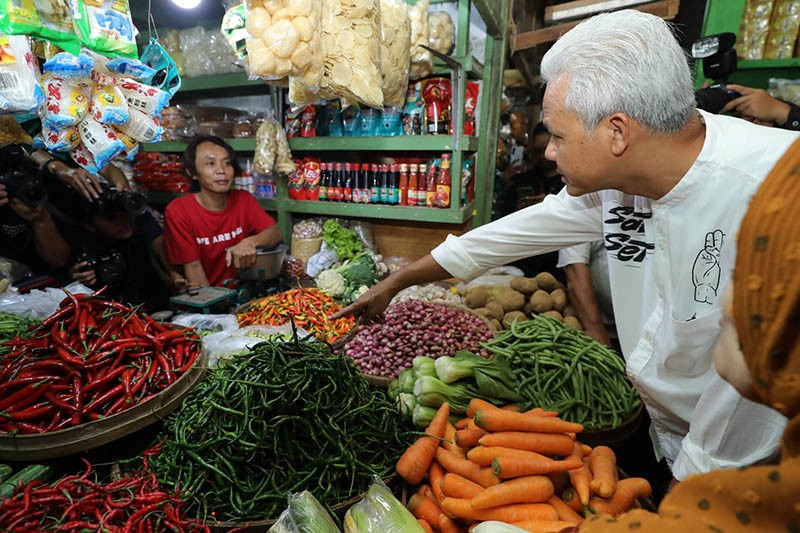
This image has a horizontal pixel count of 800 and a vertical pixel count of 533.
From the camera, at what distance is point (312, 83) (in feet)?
6.27

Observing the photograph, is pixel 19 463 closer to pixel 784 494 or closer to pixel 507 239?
pixel 507 239

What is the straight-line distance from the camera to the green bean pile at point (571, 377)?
6.36 ft

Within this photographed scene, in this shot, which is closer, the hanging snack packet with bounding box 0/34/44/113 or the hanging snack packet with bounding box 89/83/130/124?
the hanging snack packet with bounding box 0/34/44/113

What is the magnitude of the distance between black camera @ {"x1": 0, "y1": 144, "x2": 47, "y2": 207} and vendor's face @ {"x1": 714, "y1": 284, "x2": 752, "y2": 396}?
3147mm

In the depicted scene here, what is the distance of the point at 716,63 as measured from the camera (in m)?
2.34

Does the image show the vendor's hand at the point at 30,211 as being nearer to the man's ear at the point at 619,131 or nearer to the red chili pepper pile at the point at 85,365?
the red chili pepper pile at the point at 85,365

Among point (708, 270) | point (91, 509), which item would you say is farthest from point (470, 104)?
point (91, 509)

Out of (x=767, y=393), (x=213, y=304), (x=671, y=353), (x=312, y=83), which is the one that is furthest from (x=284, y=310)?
(x=767, y=393)

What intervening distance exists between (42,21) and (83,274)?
2.17 m

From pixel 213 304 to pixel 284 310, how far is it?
A: 1.70 feet

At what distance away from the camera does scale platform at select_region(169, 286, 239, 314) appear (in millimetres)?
2836

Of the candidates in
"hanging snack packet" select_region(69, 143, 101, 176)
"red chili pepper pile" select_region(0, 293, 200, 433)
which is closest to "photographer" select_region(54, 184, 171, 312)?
"red chili pepper pile" select_region(0, 293, 200, 433)

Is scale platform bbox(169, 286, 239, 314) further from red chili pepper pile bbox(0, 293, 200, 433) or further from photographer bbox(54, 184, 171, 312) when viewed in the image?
red chili pepper pile bbox(0, 293, 200, 433)

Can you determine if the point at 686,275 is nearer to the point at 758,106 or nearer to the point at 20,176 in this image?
the point at 758,106
